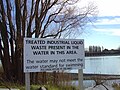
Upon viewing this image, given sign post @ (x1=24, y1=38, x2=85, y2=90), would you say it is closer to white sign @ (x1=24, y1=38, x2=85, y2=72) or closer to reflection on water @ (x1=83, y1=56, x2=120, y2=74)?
white sign @ (x1=24, y1=38, x2=85, y2=72)

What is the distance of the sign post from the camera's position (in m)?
10.4

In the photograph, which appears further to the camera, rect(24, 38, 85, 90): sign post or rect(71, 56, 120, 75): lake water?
rect(71, 56, 120, 75): lake water

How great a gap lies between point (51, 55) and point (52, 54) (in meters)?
0.05

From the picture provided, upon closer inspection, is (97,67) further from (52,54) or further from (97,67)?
(52,54)

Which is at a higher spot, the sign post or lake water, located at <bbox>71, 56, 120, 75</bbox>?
the sign post

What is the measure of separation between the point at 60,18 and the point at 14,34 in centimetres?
307

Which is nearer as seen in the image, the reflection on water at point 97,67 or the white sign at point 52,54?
the white sign at point 52,54

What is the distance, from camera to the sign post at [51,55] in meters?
10.4

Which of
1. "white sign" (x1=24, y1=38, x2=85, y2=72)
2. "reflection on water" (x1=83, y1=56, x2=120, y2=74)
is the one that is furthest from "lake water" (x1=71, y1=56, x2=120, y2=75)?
"white sign" (x1=24, y1=38, x2=85, y2=72)

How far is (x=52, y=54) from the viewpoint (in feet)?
35.3

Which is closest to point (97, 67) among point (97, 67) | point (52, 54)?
point (97, 67)

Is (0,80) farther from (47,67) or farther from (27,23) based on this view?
(47,67)

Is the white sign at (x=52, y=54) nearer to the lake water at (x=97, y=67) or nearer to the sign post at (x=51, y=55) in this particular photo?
the sign post at (x=51, y=55)

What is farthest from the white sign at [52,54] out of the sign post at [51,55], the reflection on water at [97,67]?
the reflection on water at [97,67]
